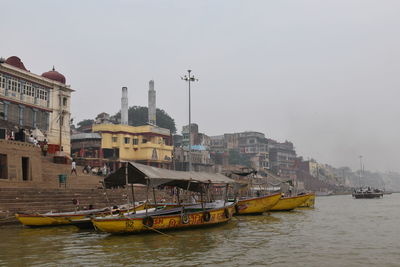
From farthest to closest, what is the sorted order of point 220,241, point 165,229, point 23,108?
point 23,108
point 165,229
point 220,241

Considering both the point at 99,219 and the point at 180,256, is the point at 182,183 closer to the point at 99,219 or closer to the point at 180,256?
the point at 99,219

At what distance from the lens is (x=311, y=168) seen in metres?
134

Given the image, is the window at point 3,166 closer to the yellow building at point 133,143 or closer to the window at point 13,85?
the window at point 13,85

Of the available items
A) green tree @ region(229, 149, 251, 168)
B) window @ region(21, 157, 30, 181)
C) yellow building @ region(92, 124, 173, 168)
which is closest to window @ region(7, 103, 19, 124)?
window @ region(21, 157, 30, 181)

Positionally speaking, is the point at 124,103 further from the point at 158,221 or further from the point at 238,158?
the point at 238,158

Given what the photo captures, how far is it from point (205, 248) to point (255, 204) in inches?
542

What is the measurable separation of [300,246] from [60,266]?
771 centimetres

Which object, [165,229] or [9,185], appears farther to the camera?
[9,185]

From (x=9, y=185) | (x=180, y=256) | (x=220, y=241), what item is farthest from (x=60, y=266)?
(x=9, y=185)

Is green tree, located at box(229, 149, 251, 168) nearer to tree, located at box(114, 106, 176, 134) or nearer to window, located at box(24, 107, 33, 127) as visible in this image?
tree, located at box(114, 106, 176, 134)

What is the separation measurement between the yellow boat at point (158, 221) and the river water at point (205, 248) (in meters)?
0.32

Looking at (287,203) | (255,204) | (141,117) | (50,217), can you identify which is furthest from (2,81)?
(141,117)

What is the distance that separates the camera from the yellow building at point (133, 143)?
189 ft

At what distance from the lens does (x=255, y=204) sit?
26.1m
